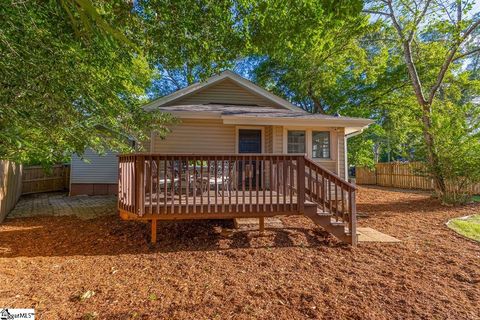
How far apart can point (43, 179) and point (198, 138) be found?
10407mm

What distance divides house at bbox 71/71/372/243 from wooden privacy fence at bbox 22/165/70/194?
2.26 m

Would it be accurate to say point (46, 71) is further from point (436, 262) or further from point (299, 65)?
point (299, 65)

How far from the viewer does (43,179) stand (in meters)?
13.6

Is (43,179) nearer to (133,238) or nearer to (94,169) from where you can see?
(94,169)

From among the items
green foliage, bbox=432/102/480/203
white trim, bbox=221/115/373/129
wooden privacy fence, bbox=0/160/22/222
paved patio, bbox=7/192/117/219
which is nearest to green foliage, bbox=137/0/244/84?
white trim, bbox=221/115/373/129

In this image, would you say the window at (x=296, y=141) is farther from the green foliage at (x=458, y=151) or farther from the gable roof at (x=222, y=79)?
the green foliage at (x=458, y=151)

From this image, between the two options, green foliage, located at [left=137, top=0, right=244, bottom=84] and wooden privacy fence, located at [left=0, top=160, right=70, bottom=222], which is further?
wooden privacy fence, located at [left=0, top=160, right=70, bottom=222]

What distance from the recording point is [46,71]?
11.5 feet

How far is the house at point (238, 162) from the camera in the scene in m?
4.90

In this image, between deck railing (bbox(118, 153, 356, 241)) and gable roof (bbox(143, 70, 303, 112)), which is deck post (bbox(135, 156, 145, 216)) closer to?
deck railing (bbox(118, 153, 356, 241))

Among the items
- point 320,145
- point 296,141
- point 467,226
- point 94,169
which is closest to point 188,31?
point 296,141

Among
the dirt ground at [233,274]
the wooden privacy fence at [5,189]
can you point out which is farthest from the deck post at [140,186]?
the wooden privacy fence at [5,189]

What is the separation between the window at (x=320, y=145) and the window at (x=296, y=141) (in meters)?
0.41

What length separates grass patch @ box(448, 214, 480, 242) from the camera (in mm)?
5895
